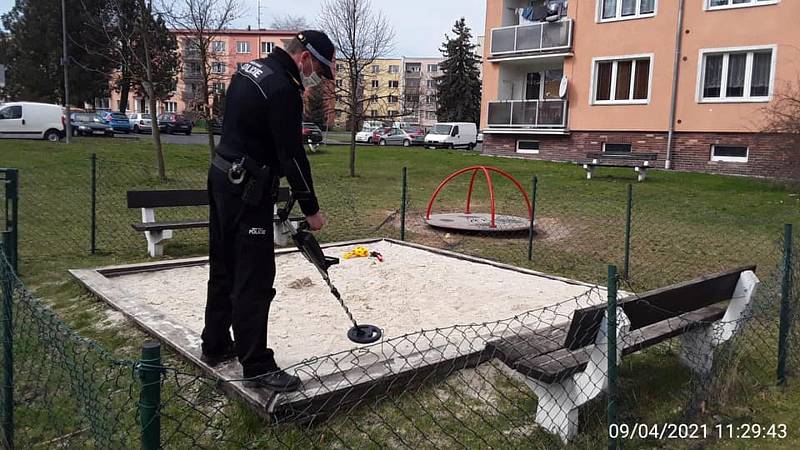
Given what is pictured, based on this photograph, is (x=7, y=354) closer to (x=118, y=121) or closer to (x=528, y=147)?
(x=528, y=147)

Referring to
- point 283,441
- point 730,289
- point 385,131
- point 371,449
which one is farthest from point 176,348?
point 385,131

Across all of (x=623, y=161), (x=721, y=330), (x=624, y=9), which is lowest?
(x=721, y=330)

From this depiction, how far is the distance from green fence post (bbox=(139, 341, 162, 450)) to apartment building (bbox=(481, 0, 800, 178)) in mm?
16367

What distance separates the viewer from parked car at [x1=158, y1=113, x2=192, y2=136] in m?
38.9

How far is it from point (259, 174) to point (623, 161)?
1637 cm

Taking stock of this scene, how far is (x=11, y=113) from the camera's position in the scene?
2630 centimetres

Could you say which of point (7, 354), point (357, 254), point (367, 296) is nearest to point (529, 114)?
point (357, 254)

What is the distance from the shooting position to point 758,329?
518cm

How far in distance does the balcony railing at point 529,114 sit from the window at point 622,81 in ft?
4.40

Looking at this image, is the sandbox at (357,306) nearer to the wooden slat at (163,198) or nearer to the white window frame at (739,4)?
the wooden slat at (163,198)

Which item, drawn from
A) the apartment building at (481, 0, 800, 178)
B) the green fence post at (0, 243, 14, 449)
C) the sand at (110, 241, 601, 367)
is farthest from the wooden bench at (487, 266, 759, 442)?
the apartment building at (481, 0, 800, 178)

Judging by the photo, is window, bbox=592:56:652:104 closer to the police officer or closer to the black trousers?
the police officer

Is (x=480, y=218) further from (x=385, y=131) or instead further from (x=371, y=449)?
(x=385, y=131)

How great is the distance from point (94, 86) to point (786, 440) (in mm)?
46244
